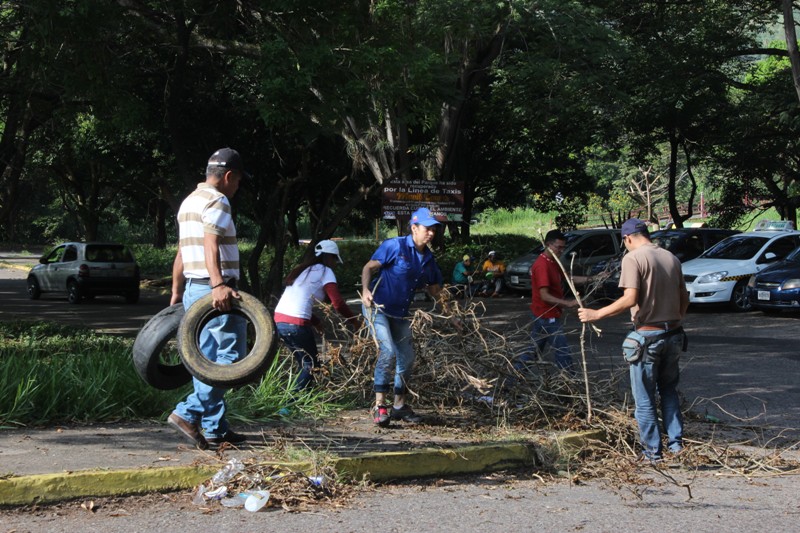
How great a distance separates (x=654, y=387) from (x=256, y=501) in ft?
10.1

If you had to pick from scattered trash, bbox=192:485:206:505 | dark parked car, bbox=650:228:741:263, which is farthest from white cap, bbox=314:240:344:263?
dark parked car, bbox=650:228:741:263

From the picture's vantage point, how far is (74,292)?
24.8 m

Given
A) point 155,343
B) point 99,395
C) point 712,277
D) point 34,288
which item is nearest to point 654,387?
point 155,343

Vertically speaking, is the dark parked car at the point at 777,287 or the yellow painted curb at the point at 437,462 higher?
the dark parked car at the point at 777,287

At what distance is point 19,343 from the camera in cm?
1132

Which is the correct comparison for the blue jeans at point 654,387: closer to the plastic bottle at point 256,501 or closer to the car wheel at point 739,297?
the plastic bottle at point 256,501

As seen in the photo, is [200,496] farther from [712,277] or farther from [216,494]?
[712,277]

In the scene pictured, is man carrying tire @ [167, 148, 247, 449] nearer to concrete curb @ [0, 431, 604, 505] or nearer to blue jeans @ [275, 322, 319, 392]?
concrete curb @ [0, 431, 604, 505]

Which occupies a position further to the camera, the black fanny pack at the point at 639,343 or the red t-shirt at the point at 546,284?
the red t-shirt at the point at 546,284

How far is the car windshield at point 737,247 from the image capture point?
2141 cm

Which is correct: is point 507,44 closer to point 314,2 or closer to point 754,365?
point 314,2

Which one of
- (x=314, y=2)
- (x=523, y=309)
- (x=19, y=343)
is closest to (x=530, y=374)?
(x=19, y=343)

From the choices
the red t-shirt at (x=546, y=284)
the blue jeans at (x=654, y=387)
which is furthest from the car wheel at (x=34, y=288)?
the blue jeans at (x=654, y=387)

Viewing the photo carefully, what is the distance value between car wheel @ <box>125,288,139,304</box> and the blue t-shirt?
18.6 meters
